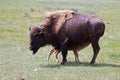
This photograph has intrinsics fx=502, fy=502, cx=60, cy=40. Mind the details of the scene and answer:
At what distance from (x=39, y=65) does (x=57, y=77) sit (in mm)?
2550

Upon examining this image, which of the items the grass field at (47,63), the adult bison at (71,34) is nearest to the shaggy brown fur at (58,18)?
the adult bison at (71,34)

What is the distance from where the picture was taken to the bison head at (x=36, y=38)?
16906mm

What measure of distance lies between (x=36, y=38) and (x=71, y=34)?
120 cm

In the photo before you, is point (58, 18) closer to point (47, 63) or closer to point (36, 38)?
point (36, 38)

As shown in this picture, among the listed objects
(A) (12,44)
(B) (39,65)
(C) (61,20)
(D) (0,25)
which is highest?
(C) (61,20)

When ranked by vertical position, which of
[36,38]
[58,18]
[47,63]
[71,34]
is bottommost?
[47,63]

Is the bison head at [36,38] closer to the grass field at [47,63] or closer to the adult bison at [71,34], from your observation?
the adult bison at [71,34]

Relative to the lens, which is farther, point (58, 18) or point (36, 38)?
point (58, 18)

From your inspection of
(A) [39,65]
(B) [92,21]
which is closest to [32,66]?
(A) [39,65]

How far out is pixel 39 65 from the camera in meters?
16.5

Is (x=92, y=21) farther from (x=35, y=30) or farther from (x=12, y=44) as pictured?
(x=12, y=44)

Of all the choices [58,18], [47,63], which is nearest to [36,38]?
[47,63]

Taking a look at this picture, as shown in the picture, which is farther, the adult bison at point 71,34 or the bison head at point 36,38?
the adult bison at point 71,34

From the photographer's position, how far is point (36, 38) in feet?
56.0
